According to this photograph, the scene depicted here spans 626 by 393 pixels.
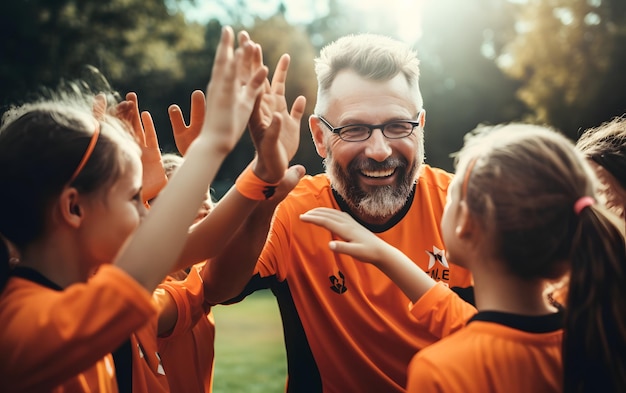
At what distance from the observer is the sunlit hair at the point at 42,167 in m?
2.01

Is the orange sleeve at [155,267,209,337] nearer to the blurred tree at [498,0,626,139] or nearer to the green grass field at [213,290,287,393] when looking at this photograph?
the green grass field at [213,290,287,393]

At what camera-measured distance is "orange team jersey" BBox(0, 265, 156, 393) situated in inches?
64.5

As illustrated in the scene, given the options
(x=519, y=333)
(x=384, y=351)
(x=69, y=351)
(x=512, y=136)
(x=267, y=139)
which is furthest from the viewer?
(x=384, y=351)

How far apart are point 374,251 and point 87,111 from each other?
1.17m

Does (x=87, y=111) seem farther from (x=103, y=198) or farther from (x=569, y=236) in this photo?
(x=569, y=236)

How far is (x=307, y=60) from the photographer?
30609mm

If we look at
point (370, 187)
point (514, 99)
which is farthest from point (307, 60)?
point (370, 187)

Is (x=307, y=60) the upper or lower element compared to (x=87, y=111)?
upper

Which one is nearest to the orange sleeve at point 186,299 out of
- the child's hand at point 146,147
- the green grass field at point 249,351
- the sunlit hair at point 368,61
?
the child's hand at point 146,147

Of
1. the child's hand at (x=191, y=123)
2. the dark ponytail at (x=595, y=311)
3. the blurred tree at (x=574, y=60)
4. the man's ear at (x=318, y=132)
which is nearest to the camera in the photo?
the dark ponytail at (x=595, y=311)

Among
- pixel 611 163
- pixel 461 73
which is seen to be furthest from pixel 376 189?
pixel 461 73

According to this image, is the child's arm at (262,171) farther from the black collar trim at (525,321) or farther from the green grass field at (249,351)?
the green grass field at (249,351)

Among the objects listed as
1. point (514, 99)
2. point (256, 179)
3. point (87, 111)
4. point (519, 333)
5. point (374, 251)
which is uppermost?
point (514, 99)

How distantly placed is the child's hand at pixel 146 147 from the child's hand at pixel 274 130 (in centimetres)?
77
